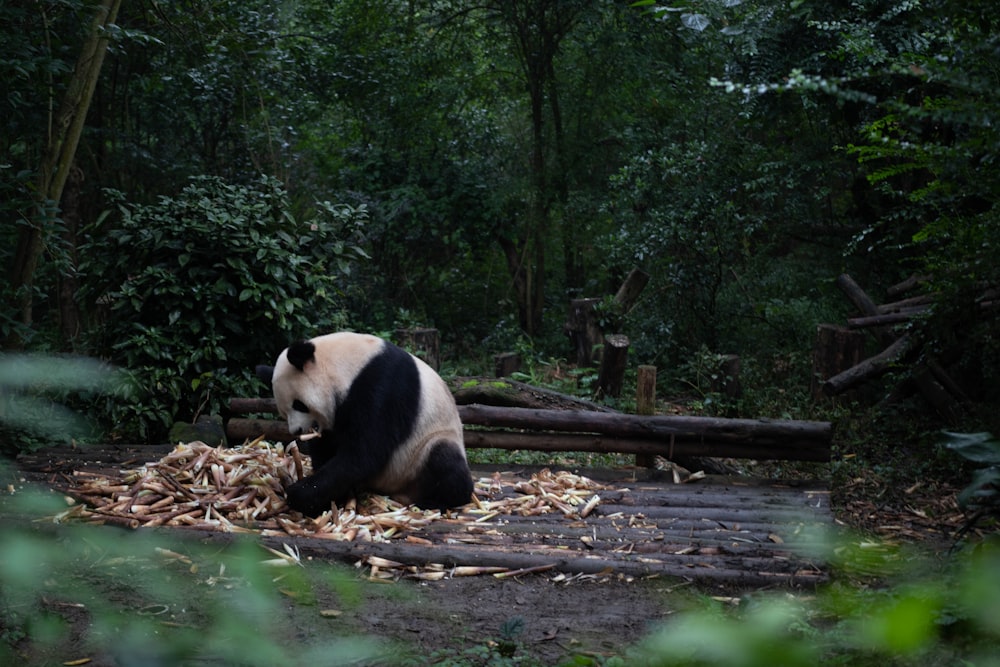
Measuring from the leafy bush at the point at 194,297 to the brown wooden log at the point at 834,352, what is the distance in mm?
4765

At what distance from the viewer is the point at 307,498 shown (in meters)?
4.84

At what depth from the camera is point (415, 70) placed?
1252 centimetres

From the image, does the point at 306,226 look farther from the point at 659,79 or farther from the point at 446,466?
the point at 659,79

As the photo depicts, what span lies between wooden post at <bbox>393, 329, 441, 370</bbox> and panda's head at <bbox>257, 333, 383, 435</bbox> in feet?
13.6

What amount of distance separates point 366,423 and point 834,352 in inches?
217

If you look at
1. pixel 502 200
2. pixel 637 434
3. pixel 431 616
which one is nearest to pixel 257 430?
pixel 637 434

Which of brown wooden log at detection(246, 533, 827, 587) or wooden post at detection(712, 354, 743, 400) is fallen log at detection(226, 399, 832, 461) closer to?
brown wooden log at detection(246, 533, 827, 587)

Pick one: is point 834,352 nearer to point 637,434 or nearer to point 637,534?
point 637,434

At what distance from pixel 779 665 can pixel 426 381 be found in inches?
171

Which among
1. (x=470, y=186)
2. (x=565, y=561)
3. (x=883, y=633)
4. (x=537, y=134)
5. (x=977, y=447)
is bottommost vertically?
(x=565, y=561)

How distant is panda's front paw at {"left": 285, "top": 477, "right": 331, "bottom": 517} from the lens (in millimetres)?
4832

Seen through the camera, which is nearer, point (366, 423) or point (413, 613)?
point (413, 613)

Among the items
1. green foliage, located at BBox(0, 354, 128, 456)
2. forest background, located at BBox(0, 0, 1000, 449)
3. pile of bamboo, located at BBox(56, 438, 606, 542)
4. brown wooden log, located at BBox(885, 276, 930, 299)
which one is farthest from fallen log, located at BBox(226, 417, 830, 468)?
green foliage, located at BBox(0, 354, 128, 456)

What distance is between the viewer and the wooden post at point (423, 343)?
922 cm
